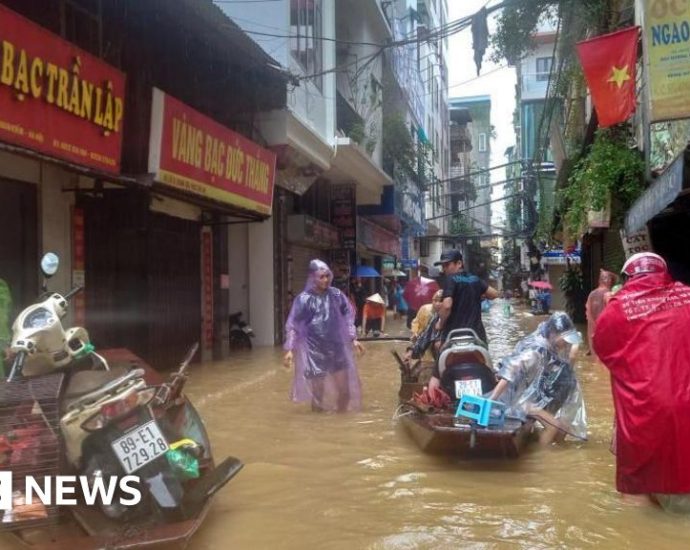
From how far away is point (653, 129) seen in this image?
34.0 feet

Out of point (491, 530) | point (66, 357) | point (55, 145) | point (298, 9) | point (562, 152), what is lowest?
point (491, 530)

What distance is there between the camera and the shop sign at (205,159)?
857 centimetres

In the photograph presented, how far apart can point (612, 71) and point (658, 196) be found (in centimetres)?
285

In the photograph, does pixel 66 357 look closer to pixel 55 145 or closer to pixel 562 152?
pixel 55 145

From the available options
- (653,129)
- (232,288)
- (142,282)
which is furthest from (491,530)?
(232,288)

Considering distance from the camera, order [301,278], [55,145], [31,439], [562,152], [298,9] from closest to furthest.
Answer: [31,439] < [55,145] < [298,9] < [301,278] < [562,152]

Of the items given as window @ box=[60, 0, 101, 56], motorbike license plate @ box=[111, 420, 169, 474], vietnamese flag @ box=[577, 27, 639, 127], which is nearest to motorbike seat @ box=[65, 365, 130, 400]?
motorbike license plate @ box=[111, 420, 169, 474]

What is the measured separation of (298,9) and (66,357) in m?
12.1

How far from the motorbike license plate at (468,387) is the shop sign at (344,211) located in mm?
15768

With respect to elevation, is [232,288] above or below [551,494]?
above

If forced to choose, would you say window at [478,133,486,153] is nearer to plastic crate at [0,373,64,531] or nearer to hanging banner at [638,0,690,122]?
hanging banner at [638,0,690,122]

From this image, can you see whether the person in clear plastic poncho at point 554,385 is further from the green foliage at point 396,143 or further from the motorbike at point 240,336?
the green foliage at point 396,143

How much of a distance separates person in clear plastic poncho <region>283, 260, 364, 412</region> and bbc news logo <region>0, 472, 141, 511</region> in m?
3.83

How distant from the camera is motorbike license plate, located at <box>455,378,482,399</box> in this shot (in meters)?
5.45
